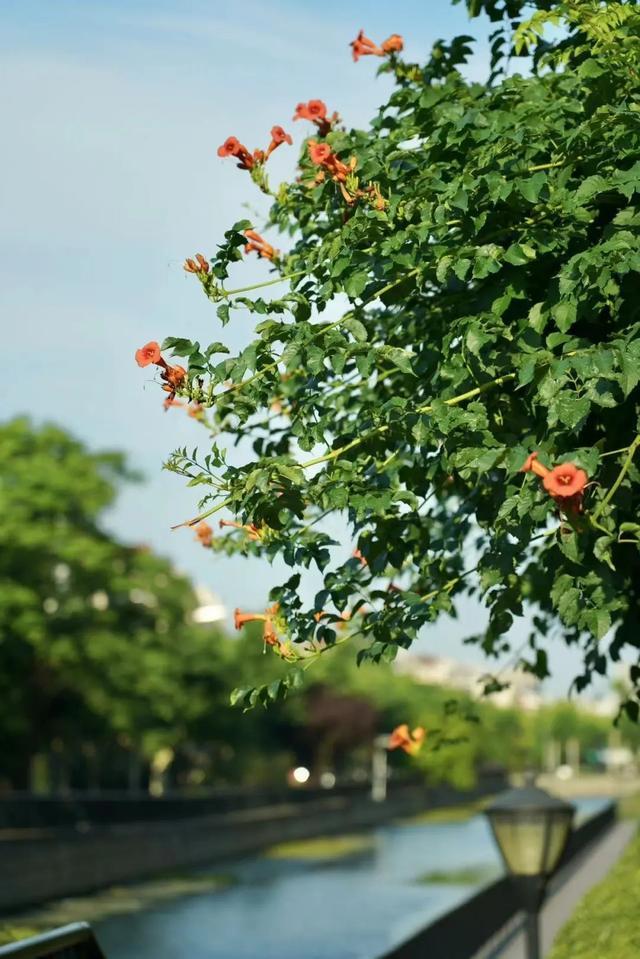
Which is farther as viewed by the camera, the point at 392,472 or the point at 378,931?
the point at 378,931

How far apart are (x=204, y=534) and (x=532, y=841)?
2.83 meters

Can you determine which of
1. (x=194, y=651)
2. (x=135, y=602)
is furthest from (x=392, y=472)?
(x=194, y=651)

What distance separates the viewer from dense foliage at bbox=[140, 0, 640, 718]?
22.9ft

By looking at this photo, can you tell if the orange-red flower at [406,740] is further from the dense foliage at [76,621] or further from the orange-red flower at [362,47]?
the dense foliage at [76,621]

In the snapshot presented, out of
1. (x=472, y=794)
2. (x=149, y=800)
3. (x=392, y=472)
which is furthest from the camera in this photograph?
(x=472, y=794)

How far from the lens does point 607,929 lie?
11.8m

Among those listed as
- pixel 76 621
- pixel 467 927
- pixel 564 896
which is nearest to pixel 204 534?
pixel 467 927

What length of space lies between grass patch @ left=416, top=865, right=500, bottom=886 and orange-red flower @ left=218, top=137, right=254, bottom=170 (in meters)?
36.9

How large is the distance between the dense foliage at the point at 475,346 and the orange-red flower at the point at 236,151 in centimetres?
2

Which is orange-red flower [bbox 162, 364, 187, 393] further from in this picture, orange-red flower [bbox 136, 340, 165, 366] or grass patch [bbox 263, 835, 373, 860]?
grass patch [bbox 263, 835, 373, 860]

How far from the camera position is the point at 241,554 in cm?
1102

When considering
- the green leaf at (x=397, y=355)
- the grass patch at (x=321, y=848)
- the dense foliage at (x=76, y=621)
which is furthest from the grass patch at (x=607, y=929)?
the grass patch at (x=321, y=848)

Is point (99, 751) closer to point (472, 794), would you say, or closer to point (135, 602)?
point (135, 602)

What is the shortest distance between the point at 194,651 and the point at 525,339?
66.5 metres
